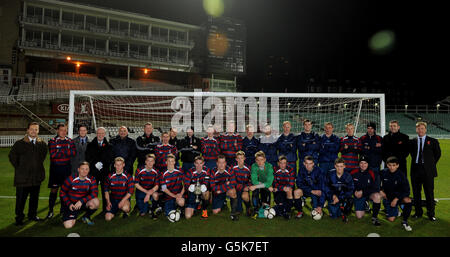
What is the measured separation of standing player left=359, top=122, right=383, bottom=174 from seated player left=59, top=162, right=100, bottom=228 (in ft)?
19.4

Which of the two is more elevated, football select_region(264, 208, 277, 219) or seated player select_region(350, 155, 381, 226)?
seated player select_region(350, 155, 381, 226)

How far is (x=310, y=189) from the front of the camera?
500cm

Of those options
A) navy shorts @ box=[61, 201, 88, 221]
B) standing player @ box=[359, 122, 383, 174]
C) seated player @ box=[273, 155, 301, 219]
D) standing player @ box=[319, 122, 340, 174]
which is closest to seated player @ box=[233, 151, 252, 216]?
seated player @ box=[273, 155, 301, 219]

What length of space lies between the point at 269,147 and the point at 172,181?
2597 millimetres

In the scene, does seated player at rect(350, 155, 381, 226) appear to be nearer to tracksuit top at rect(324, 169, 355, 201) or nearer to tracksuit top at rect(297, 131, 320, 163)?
tracksuit top at rect(324, 169, 355, 201)

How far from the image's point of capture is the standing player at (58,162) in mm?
4879

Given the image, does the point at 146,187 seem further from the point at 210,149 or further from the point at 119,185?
the point at 210,149

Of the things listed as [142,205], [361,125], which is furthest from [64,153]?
[361,125]

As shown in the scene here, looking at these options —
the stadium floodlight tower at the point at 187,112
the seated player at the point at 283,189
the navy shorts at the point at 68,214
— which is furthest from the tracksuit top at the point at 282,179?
the stadium floodlight tower at the point at 187,112

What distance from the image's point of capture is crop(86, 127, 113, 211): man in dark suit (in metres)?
5.16

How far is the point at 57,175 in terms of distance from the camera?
4.91 metres

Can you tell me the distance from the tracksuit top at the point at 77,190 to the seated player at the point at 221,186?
2341 mm

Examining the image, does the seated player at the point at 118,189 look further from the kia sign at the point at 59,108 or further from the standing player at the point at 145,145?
the kia sign at the point at 59,108

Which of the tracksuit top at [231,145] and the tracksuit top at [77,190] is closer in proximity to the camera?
the tracksuit top at [77,190]
